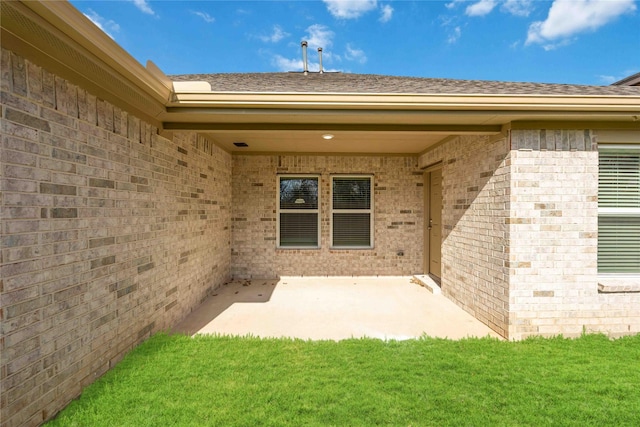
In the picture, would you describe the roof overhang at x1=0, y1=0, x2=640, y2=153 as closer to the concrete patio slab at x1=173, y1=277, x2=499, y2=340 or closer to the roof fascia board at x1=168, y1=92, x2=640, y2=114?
the roof fascia board at x1=168, y1=92, x2=640, y2=114

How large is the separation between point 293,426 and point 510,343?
2645 millimetres

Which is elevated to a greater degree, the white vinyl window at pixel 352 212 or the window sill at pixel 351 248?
the white vinyl window at pixel 352 212

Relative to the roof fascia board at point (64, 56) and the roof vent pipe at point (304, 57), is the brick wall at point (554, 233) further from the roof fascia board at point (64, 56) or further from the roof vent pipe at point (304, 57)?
the roof vent pipe at point (304, 57)

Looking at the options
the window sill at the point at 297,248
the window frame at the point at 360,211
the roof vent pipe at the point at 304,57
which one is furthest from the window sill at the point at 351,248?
the roof vent pipe at the point at 304,57

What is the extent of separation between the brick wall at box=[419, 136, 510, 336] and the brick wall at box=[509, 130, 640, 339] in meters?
0.13

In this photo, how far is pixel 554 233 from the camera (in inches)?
136

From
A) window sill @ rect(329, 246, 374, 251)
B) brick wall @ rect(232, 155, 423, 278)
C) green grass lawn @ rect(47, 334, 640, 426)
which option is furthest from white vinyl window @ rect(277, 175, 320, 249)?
green grass lawn @ rect(47, 334, 640, 426)

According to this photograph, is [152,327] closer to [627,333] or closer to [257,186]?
[257,186]

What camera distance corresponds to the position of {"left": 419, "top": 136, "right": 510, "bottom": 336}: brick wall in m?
3.58

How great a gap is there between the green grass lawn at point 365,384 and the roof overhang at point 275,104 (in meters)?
2.52

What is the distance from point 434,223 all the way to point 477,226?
2.03m

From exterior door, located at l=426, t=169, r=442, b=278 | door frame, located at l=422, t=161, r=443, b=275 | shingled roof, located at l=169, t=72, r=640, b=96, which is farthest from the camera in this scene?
door frame, located at l=422, t=161, r=443, b=275

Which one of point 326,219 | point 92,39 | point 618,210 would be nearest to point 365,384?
point 92,39

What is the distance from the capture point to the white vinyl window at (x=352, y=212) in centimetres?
657
